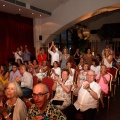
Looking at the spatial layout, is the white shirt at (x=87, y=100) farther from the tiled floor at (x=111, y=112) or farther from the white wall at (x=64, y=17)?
the white wall at (x=64, y=17)

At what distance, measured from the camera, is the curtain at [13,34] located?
8992 mm

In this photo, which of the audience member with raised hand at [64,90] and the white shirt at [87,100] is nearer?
the white shirt at [87,100]

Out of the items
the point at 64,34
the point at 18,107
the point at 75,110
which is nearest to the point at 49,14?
the point at 64,34

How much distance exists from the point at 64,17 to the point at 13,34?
9.88ft

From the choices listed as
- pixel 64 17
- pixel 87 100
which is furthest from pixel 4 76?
pixel 64 17

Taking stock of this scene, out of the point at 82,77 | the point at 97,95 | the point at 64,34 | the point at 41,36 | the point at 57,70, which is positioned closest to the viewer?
the point at 97,95

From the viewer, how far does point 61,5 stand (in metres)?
10.5

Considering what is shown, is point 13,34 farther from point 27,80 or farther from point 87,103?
point 87,103

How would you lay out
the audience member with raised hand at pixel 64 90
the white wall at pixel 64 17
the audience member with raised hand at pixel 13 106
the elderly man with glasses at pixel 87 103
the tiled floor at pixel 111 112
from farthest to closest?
the white wall at pixel 64 17 → the tiled floor at pixel 111 112 → the audience member with raised hand at pixel 64 90 → the elderly man with glasses at pixel 87 103 → the audience member with raised hand at pixel 13 106

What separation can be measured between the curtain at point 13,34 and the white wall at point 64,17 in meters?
0.57

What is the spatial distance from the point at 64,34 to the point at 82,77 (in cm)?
933

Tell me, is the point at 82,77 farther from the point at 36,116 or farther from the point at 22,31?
the point at 22,31

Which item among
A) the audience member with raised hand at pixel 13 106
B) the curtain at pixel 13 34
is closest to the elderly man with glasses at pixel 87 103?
the audience member with raised hand at pixel 13 106

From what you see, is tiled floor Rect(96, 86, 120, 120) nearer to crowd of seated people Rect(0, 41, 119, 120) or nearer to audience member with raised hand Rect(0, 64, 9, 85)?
crowd of seated people Rect(0, 41, 119, 120)
